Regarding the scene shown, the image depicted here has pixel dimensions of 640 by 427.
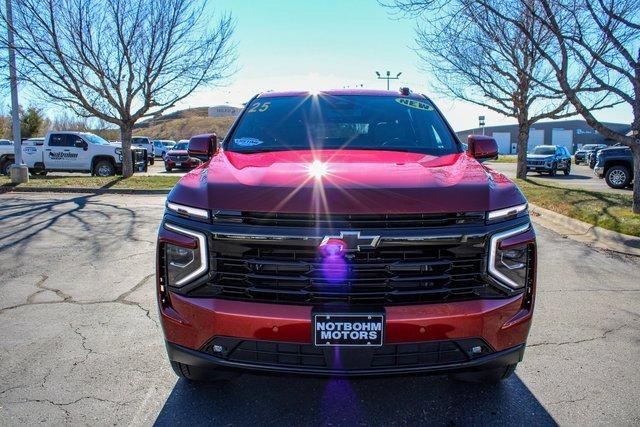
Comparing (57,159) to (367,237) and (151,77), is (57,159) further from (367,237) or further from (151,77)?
(367,237)

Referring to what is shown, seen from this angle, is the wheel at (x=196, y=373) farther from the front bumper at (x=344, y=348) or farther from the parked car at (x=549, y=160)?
the parked car at (x=549, y=160)

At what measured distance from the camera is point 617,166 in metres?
16.9

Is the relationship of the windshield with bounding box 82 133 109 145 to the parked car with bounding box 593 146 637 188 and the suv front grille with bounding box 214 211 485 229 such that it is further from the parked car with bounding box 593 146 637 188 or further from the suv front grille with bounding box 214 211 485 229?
the suv front grille with bounding box 214 211 485 229

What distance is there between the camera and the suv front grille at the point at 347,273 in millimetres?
2346

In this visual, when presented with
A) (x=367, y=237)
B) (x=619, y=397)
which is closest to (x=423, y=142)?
(x=367, y=237)

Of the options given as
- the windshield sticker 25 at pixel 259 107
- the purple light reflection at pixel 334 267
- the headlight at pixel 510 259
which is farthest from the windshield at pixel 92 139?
the headlight at pixel 510 259

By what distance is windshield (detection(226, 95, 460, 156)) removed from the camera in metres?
3.53

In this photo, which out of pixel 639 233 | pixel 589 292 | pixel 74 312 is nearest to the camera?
pixel 74 312

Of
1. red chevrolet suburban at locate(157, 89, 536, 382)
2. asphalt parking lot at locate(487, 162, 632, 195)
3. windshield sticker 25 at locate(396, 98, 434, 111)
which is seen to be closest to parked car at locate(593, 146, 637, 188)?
asphalt parking lot at locate(487, 162, 632, 195)

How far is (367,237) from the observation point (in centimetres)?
230

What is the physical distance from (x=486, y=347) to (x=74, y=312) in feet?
11.5

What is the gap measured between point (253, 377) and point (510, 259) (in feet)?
5.68

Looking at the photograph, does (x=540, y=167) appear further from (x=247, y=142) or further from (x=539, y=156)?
(x=247, y=142)

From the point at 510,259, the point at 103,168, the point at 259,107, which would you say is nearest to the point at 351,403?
the point at 510,259
